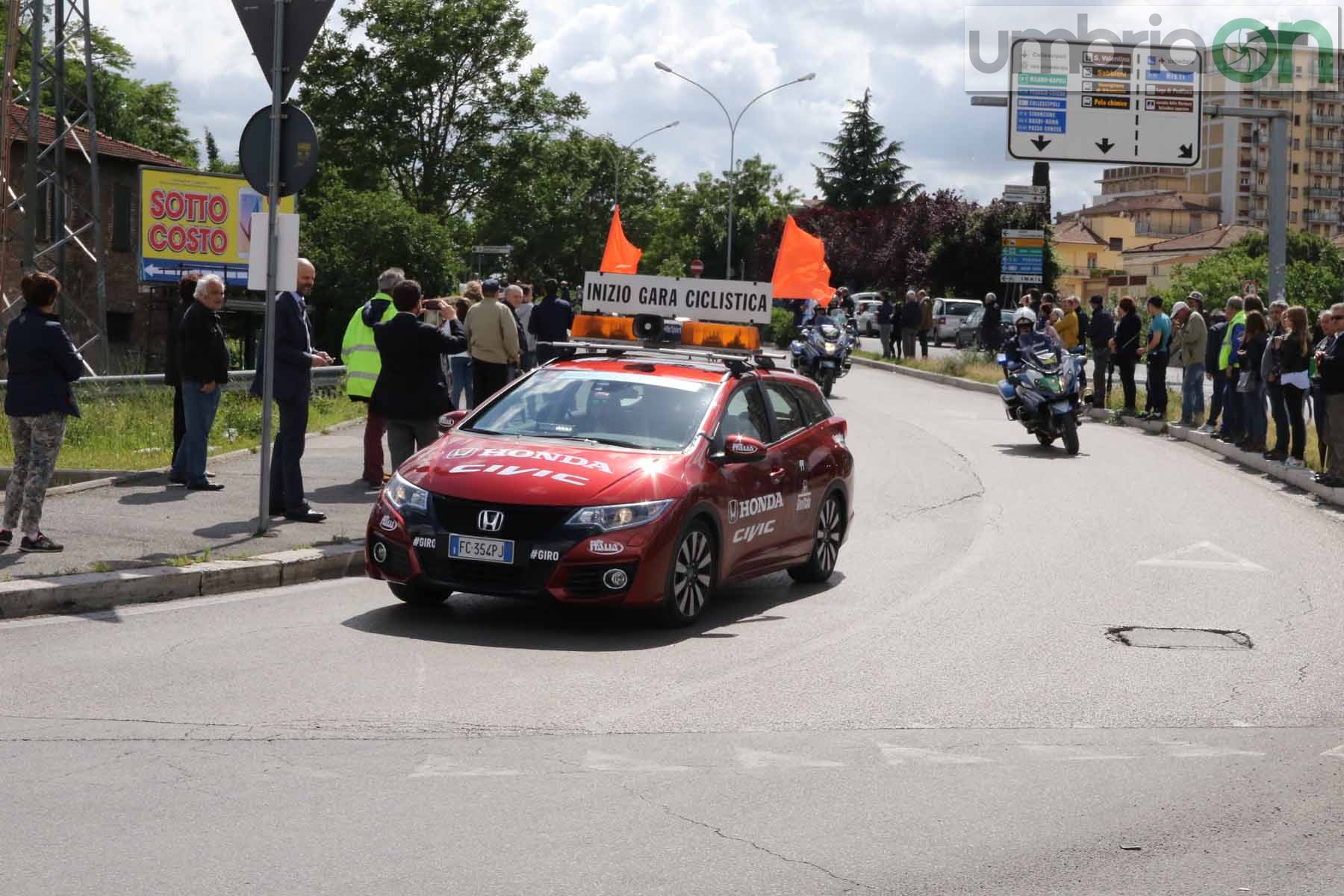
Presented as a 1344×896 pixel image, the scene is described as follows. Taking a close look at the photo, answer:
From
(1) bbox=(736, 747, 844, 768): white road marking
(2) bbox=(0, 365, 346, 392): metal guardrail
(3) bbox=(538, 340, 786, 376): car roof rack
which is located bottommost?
(1) bbox=(736, 747, 844, 768): white road marking

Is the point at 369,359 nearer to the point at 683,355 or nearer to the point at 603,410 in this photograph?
the point at 683,355

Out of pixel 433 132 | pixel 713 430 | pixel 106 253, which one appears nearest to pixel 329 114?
pixel 433 132

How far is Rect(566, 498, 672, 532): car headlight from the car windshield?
772mm

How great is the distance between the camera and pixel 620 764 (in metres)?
6.50

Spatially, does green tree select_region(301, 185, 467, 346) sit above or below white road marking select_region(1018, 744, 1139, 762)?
above

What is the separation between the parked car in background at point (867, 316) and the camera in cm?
6581

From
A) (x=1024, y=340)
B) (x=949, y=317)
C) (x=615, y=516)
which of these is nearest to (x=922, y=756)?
(x=615, y=516)

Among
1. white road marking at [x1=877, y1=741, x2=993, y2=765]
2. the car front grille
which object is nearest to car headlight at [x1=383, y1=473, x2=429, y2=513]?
the car front grille

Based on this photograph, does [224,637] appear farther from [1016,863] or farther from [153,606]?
[1016,863]

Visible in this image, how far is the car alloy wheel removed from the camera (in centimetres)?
948

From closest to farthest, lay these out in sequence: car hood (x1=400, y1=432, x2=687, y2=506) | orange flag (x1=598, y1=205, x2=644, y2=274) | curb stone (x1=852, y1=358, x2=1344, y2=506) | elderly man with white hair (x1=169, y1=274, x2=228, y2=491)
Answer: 1. car hood (x1=400, y1=432, x2=687, y2=506)
2. elderly man with white hair (x1=169, y1=274, x2=228, y2=491)
3. curb stone (x1=852, y1=358, x2=1344, y2=506)
4. orange flag (x1=598, y1=205, x2=644, y2=274)

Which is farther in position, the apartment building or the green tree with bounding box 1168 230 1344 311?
the apartment building

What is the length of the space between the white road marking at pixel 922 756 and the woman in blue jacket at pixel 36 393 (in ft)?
20.1

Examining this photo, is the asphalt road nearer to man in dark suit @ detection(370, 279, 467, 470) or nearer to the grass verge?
man in dark suit @ detection(370, 279, 467, 470)
